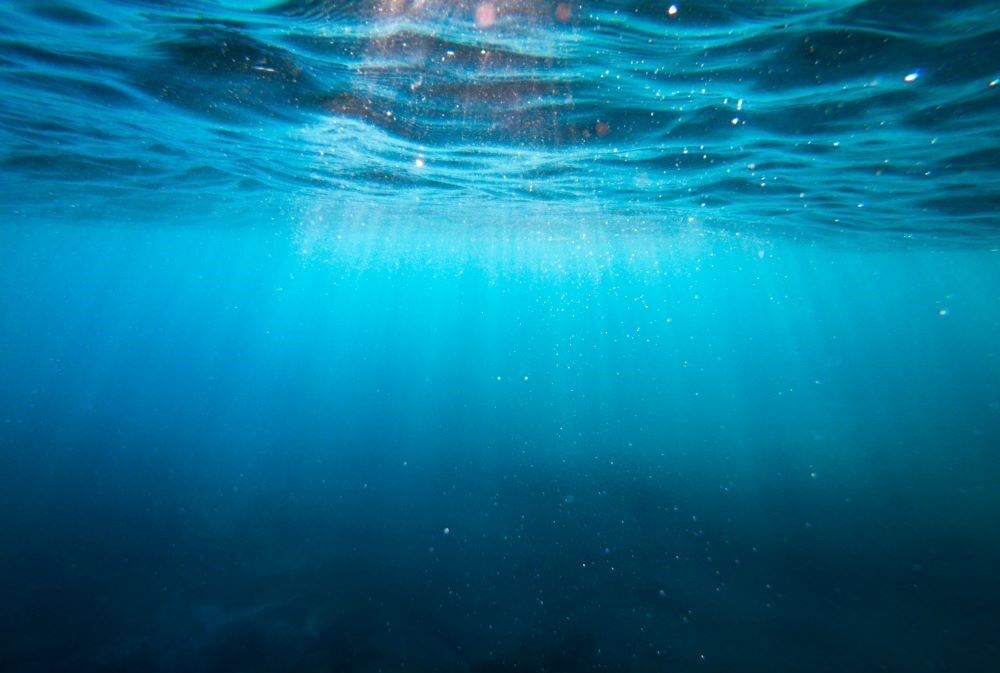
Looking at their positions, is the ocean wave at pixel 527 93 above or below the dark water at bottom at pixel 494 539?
above

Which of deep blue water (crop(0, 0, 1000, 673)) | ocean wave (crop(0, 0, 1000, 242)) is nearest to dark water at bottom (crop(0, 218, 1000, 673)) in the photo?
deep blue water (crop(0, 0, 1000, 673))

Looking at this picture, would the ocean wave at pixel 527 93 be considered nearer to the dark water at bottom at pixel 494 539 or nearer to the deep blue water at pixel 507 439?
the deep blue water at pixel 507 439

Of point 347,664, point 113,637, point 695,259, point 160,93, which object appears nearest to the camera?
point 347,664

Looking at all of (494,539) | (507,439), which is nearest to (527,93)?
(494,539)

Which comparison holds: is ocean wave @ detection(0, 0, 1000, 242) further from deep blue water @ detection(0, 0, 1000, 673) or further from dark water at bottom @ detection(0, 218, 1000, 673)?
dark water at bottom @ detection(0, 218, 1000, 673)

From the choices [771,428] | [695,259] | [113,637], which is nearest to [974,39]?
[113,637]

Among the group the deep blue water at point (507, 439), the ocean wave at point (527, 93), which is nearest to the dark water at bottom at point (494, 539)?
the deep blue water at point (507, 439)

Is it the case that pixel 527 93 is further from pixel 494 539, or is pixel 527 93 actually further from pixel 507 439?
pixel 507 439

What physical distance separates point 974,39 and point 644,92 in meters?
4.44

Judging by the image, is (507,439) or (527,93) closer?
(527,93)

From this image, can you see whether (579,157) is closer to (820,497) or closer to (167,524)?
(820,497)

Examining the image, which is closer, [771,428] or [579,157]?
[579,157]

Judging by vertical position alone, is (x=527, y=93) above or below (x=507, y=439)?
above

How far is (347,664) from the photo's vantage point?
8844mm
